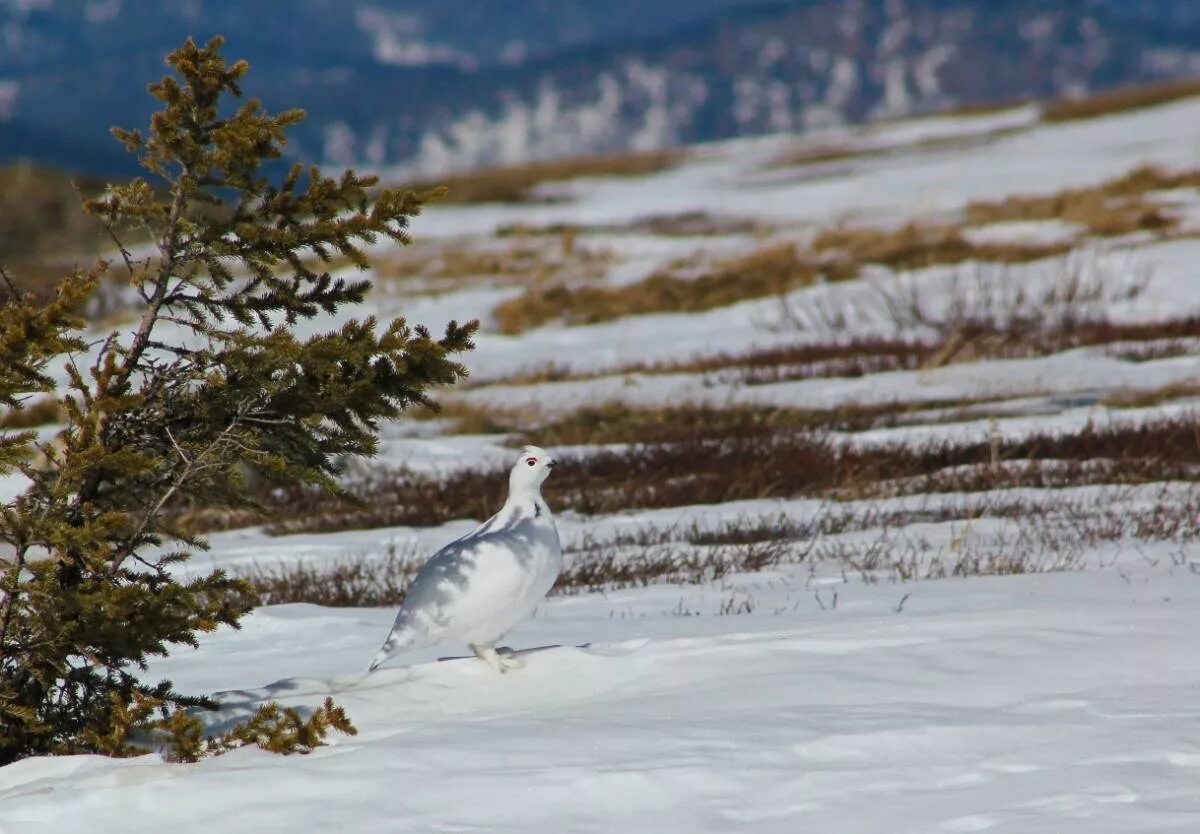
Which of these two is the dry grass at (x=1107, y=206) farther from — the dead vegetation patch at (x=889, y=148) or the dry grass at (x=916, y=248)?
the dead vegetation patch at (x=889, y=148)

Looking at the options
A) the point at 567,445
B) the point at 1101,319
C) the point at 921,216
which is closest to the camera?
the point at 567,445

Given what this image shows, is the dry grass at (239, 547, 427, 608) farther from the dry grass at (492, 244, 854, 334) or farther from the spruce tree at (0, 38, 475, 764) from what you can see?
the dry grass at (492, 244, 854, 334)

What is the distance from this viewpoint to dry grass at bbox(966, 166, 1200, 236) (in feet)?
83.4

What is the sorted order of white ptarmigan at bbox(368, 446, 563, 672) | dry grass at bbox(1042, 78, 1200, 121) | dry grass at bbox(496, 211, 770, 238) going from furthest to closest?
dry grass at bbox(1042, 78, 1200, 121), dry grass at bbox(496, 211, 770, 238), white ptarmigan at bbox(368, 446, 563, 672)

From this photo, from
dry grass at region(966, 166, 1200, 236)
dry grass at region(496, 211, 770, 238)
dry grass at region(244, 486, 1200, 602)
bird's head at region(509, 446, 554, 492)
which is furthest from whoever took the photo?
dry grass at region(496, 211, 770, 238)

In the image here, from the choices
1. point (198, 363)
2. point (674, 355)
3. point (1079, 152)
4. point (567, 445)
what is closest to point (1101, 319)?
point (674, 355)

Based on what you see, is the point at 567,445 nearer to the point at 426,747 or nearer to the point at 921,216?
the point at 426,747

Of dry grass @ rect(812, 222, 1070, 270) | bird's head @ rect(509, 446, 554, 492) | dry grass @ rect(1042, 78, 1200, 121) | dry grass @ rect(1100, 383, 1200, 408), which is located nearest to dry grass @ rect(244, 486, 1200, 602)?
bird's head @ rect(509, 446, 554, 492)

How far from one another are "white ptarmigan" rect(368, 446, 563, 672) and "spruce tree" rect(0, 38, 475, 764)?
0.45 m

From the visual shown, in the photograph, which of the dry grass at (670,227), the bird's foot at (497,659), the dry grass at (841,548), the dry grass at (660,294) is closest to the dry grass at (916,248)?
the dry grass at (660,294)

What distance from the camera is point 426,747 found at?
178 inches

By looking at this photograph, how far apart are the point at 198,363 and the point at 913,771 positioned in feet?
8.27

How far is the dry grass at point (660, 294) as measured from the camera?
76.0 ft

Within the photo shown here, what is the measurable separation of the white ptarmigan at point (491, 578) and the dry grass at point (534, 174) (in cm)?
4702
